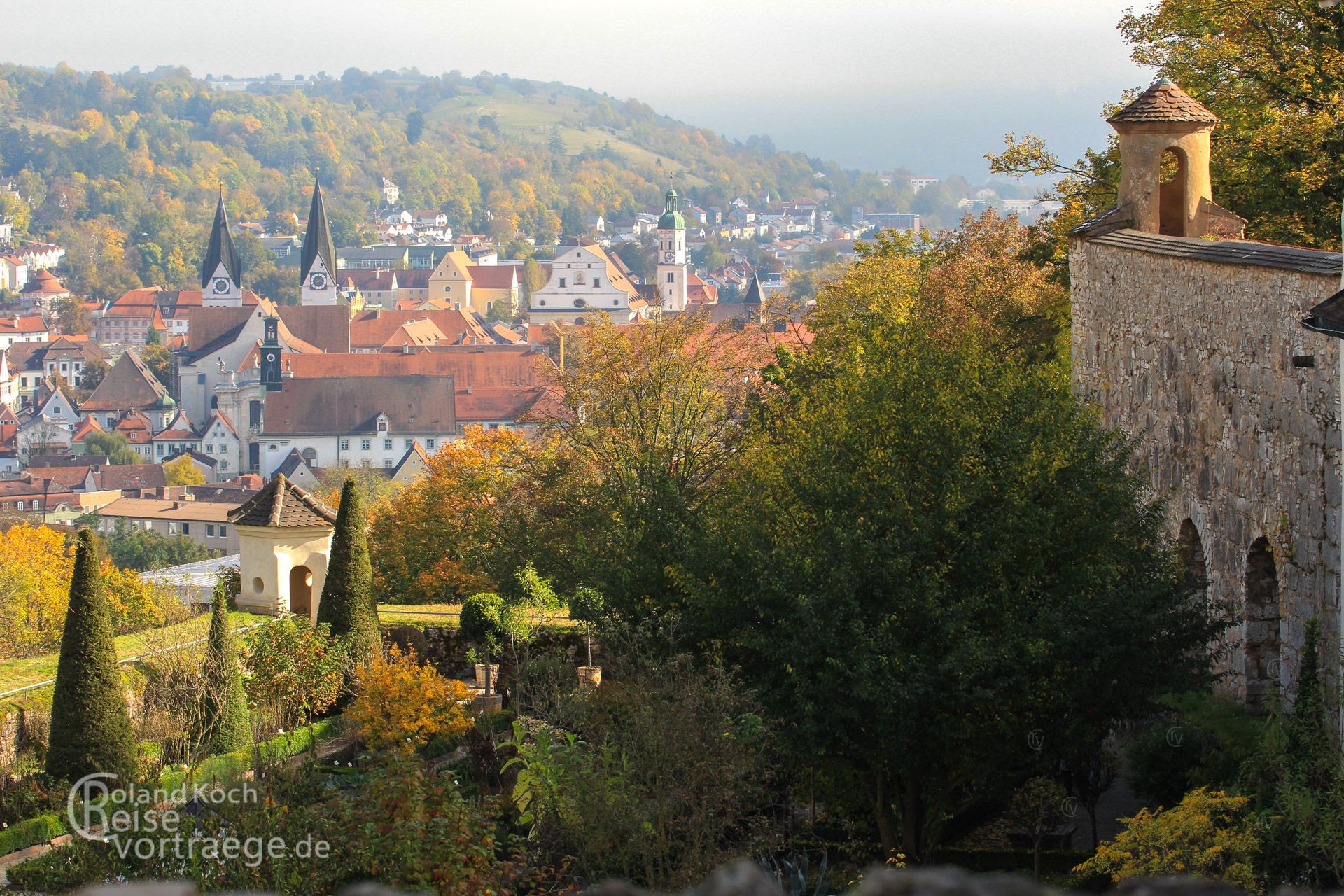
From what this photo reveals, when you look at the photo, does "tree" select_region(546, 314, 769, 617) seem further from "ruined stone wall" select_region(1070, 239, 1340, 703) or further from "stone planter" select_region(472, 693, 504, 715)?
"ruined stone wall" select_region(1070, 239, 1340, 703)

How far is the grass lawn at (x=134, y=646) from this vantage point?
1670 cm

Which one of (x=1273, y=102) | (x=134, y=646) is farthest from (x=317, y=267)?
(x=1273, y=102)

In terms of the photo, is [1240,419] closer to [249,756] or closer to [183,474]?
[249,756]

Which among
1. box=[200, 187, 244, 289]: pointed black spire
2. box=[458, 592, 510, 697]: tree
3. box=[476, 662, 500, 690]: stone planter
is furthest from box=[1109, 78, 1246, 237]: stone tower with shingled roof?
box=[200, 187, 244, 289]: pointed black spire

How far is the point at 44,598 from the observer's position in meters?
36.9

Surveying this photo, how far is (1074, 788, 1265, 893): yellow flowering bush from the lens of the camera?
29.1 ft

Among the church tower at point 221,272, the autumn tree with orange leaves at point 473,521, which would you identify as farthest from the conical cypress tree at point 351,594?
the church tower at point 221,272

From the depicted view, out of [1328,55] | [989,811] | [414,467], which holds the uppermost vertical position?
[1328,55]

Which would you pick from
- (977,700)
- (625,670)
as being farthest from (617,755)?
(977,700)

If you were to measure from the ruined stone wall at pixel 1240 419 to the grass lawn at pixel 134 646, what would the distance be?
397 inches

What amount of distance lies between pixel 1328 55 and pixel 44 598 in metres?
31.0

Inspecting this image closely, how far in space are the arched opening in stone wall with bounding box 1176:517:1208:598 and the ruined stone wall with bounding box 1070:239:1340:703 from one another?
9 centimetres

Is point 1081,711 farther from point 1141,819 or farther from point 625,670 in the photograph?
point 625,670

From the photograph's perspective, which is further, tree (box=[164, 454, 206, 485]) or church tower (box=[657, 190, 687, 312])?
church tower (box=[657, 190, 687, 312])
